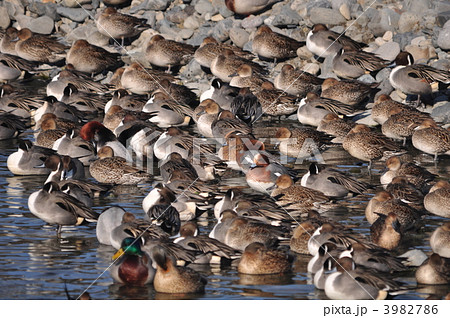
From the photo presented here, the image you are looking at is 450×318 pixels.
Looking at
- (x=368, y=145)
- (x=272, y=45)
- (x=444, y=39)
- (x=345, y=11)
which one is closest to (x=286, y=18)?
(x=345, y=11)

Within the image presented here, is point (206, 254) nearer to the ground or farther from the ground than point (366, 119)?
farther from the ground

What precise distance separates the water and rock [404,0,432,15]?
23.9 ft

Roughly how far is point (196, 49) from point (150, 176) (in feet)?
23.6

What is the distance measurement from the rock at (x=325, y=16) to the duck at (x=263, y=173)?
7.41 metres

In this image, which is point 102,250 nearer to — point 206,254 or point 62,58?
point 206,254

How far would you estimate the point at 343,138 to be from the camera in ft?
52.3

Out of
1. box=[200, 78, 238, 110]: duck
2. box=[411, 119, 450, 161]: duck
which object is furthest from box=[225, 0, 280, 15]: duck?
box=[411, 119, 450, 161]: duck

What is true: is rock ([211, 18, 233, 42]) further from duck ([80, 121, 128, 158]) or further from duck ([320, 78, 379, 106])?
duck ([80, 121, 128, 158])

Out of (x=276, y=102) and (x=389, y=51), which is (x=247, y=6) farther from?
(x=276, y=102)

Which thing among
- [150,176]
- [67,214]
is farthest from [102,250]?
[150,176]

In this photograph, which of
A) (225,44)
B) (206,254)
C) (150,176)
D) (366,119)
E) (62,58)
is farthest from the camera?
(62,58)

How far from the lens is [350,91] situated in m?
17.4

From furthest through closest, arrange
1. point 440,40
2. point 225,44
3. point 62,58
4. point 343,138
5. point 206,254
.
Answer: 1. point 62,58
2. point 225,44
3. point 440,40
4. point 343,138
5. point 206,254

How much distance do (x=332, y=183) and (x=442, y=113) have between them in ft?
15.1
